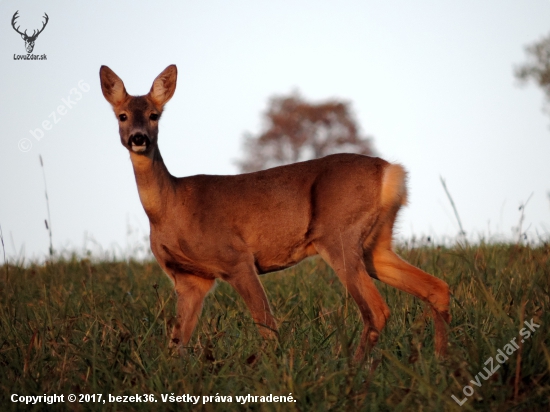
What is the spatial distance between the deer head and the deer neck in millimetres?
75

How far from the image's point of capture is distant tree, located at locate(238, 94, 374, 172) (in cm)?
2719

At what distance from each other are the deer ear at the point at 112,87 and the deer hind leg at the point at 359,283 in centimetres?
199

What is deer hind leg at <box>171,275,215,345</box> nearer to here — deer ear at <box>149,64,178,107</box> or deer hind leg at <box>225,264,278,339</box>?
deer hind leg at <box>225,264,278,339</box>

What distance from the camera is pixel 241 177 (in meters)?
5.43

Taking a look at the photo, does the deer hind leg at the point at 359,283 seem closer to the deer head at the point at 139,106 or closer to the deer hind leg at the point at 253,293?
the deer hind leg at the point at 253,293

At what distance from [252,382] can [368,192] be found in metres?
2.10

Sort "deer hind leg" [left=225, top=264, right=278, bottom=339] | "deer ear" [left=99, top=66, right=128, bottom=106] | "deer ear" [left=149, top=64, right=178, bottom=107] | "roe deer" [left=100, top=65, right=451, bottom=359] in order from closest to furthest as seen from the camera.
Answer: "deer hind leg" [left=225, top=264, right=278, bottom=339]
"roe deer" [left=100, top=65, right=451, bottom=359]
"deer ear" [left=99, top=66, right=128, bottom=106]
"deer ear" [left=149, top=64, right=178, bottom=107]

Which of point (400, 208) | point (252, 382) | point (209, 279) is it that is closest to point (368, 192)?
point (400, 208)

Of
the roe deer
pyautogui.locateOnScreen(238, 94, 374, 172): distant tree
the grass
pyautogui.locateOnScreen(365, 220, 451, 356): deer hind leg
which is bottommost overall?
the grass

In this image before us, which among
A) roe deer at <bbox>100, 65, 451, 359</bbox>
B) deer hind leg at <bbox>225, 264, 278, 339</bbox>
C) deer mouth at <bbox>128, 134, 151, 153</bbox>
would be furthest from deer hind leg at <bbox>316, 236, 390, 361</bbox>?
deer mouth at <bbox>128, 134, 151, 153</bbox>

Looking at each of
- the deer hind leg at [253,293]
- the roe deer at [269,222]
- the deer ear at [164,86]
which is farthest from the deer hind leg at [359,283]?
the deer ear at [164,86]

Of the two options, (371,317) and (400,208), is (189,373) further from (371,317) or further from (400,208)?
(400,208)

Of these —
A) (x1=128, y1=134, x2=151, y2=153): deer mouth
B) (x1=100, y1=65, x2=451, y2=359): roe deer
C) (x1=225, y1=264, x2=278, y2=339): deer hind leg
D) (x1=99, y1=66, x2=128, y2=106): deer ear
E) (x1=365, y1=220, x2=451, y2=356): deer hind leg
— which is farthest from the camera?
(x1=99, y1=66, x2=128, y2=106): deer ear

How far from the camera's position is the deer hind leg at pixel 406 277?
188 inches
